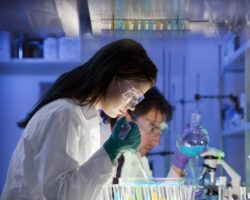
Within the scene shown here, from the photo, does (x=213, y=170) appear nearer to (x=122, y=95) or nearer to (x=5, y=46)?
(x=122, y=95)

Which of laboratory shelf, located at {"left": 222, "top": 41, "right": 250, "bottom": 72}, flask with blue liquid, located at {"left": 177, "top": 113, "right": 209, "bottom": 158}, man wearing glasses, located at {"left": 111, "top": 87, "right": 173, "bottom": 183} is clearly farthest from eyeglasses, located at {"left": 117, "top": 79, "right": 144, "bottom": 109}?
laboratory shelf, located at {"left": 222, "top": 41, "right": 250, "bottom": 72}

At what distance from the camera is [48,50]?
2912 mm

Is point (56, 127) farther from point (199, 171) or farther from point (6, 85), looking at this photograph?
point (6, 85)

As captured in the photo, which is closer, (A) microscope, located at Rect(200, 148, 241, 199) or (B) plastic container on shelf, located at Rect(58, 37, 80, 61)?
(A) microscope, located at Rect(200, 148, 241, 199)

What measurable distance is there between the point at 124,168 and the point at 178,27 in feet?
2.42

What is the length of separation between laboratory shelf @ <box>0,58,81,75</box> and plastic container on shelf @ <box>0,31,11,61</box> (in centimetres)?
8

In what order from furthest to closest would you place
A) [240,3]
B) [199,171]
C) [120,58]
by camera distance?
[240,3], [199,171], [120,58]

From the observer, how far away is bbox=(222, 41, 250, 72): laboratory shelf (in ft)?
9.66

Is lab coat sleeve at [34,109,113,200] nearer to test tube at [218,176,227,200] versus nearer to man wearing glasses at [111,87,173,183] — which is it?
test tube at [218,176,227,200]

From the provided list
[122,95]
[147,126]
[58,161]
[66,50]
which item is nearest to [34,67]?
[66,50]

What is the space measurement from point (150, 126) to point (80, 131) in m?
1.04

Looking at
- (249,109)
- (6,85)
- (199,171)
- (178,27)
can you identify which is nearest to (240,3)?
(178,27)

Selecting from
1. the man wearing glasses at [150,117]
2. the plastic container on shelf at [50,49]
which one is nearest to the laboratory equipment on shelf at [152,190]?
the man wearing glasses at [150,117]

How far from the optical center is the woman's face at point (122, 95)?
151cm
